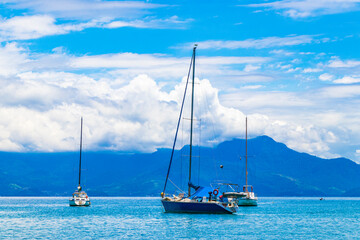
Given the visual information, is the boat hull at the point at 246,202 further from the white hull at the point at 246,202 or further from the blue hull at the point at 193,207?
the blue hull at the point at 193,207

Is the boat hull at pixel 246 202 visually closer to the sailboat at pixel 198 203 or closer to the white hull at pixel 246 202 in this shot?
the white hull at pixel 246 202

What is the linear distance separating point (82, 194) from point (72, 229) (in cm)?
7235

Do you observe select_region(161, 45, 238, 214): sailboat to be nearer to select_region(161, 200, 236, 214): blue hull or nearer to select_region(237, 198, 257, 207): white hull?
select_region(161, 200, 236, 214): blue hull

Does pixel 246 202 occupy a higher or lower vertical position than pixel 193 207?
lower

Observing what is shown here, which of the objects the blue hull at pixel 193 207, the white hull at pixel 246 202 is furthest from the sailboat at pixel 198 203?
the white hull at pixel 246 202

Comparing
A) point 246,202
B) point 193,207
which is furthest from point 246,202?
point 193,207

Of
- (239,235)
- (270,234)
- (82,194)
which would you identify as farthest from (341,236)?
(82,194)

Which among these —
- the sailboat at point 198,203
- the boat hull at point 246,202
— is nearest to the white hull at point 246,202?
the boat hull at point 246,202

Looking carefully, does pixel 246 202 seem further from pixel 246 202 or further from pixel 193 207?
pixel 193 207

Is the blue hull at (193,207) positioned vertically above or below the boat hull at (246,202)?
above

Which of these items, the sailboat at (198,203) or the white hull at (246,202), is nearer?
the sailboat at (198,203)

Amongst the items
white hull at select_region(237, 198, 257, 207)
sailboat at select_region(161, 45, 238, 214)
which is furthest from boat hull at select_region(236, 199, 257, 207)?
sailboat at select_region(161, 45, 238, 214)

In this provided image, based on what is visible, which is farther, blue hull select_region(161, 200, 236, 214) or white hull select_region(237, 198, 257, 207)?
white hull select_region(237, 198, 257, 207)

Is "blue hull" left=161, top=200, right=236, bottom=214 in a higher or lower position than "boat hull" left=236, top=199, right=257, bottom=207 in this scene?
higher
